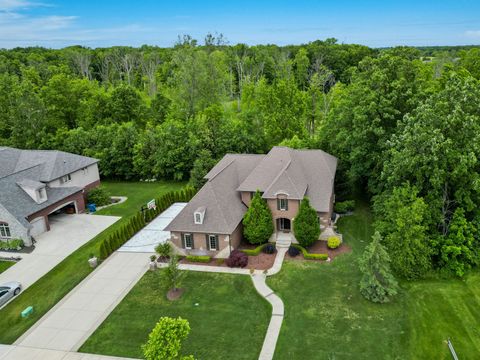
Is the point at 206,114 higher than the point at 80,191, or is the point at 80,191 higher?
the point at 206,114

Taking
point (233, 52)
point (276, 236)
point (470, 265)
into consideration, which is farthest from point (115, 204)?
point (233, 52)

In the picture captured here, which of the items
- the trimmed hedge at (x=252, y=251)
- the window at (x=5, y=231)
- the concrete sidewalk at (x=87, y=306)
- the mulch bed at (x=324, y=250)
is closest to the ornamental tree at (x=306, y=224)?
the mulch bed at (x=324, y=250)

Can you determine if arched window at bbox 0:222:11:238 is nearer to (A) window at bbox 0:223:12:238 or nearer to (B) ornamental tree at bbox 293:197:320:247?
(A) window at bbox 0:223:12:238

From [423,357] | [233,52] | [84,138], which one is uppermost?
[233,52]

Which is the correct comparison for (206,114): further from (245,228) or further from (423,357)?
(423,357)

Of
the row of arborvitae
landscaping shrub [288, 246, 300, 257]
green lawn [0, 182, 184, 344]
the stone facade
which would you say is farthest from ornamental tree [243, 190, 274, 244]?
the stone facade

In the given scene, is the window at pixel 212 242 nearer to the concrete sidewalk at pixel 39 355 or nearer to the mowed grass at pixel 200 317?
the mowed grass at pixel 200 317

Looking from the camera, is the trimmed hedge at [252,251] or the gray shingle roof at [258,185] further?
the gray shingle roof at [258,185]
